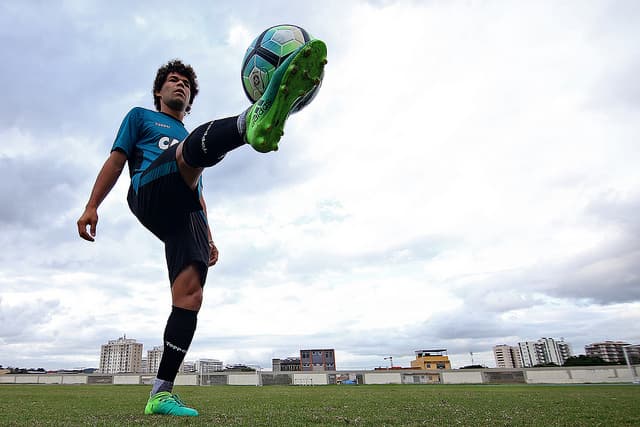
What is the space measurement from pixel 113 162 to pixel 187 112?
3.27 feet

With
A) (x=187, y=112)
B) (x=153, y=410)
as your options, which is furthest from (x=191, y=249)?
(x=187, y=112)

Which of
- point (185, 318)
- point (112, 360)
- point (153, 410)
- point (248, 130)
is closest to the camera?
point (248, 130)

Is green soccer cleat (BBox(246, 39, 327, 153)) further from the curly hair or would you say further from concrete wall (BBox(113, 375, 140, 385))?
concrete wall (BBox(113, 375, 140, 385))

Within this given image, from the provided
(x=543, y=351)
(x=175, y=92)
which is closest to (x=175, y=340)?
(x=175, y=92)

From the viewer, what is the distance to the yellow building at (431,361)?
272 feet

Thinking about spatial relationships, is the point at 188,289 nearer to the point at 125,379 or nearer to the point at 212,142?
the point at 212,142

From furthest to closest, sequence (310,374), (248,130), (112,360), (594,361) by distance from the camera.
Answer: (112,360), (594,361), (310,374), (248,130)

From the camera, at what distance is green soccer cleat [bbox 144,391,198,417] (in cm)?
263

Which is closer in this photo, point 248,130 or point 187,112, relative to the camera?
point 248,130

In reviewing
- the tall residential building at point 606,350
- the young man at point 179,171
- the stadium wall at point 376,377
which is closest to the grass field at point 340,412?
the young man at point 179,171

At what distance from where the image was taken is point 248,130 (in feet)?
6.98

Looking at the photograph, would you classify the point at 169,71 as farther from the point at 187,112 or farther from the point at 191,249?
the point at 191,249

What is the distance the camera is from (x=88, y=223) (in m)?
2.84

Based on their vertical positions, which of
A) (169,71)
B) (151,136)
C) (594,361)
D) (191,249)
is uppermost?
(169,71)
